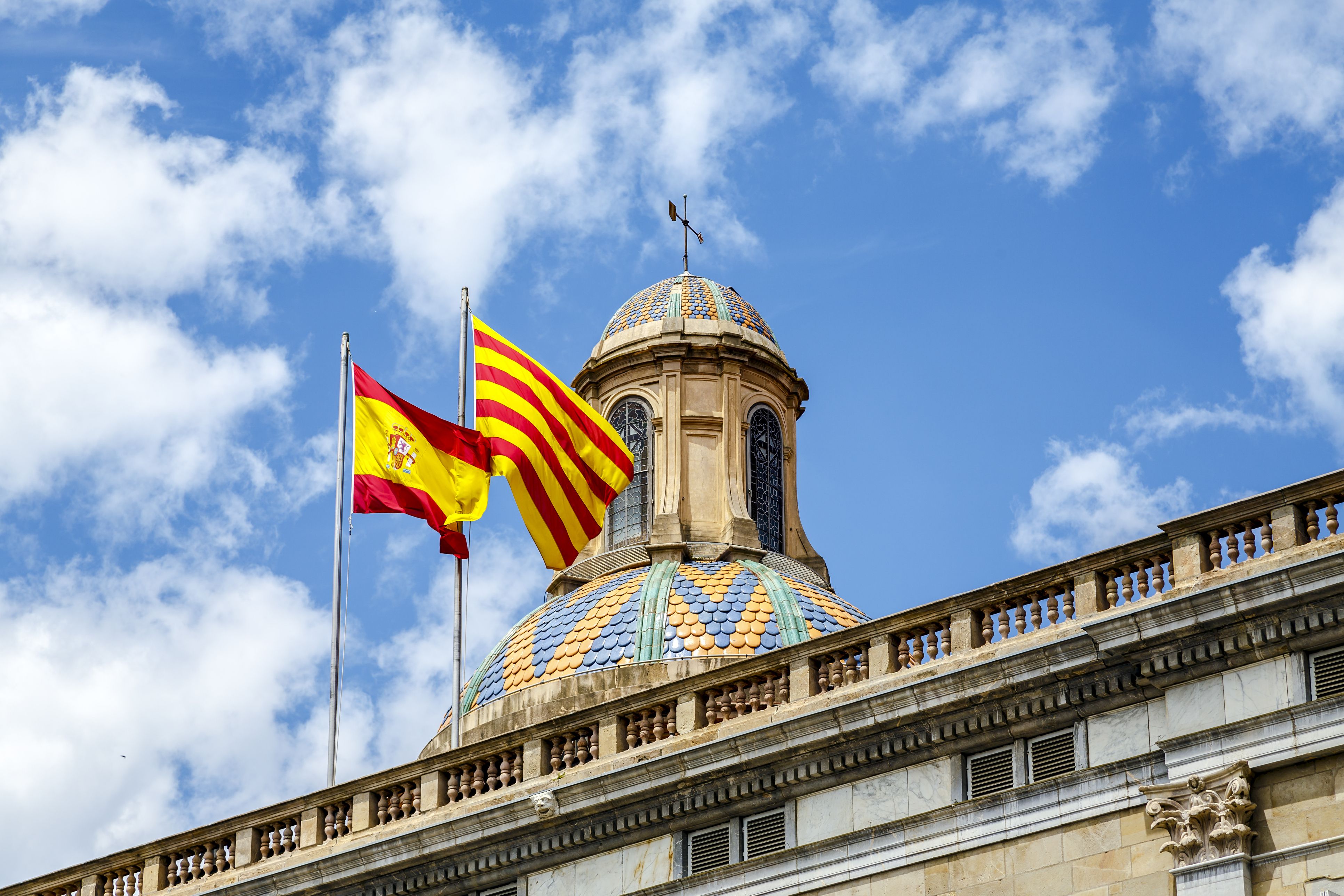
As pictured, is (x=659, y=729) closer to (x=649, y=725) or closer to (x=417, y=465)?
(x=649, y=725)

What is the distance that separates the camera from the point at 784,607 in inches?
1844

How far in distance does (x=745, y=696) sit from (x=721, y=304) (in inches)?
1032

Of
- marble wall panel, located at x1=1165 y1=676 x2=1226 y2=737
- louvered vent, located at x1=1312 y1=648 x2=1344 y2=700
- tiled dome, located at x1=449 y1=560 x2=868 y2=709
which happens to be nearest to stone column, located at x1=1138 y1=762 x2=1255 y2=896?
marble wall panel, located at x1=1165 y1=676 x2=1226 y2=737

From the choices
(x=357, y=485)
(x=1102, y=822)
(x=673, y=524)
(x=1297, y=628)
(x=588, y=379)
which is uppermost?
(x=588, y=379)

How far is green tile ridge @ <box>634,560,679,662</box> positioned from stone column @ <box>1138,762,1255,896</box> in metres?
21.4

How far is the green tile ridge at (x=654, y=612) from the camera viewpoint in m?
45.6

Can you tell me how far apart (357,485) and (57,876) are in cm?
705

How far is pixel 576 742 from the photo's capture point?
99.2ft

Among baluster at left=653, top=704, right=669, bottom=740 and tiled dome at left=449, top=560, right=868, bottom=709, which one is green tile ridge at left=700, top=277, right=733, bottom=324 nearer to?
tiled dome at left=449, top=560, right=868, bottom=709

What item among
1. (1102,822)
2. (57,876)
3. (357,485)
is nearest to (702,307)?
(357,485)

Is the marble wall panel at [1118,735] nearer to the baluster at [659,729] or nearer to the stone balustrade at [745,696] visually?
the stone balustrade at [745,696]

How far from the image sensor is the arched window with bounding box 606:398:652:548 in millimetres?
52375

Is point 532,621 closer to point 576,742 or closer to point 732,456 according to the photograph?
point 732,456

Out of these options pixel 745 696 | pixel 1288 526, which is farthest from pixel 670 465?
pixel 1288 526
